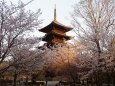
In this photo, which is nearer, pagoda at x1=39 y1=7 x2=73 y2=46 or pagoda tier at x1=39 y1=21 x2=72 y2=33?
pagoda at x1=39 y1=7 x2=73 y2=46

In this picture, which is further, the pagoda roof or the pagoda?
the pagoda roof

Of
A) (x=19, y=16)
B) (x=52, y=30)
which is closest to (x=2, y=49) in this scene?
(x=19, y=16)

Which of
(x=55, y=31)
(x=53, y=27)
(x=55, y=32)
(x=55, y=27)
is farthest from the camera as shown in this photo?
(x=55, y=27)

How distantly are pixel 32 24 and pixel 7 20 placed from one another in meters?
1.08

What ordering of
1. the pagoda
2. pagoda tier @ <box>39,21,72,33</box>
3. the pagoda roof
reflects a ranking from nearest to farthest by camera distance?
the pagoda, the pagoda roof, pagoda tier @ <box>39,21,72,33</box>

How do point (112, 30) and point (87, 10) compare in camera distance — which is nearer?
point (112, 30)

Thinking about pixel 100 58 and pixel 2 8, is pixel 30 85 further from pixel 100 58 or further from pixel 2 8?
pixel 2 8

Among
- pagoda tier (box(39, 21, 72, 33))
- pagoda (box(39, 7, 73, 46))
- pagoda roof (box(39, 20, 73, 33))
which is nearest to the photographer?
pagoda (box(39, 7, 73, 46))

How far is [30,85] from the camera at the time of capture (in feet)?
111

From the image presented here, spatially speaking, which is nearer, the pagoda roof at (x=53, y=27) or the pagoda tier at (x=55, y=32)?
the pagoda tier at (x=55, y=32)

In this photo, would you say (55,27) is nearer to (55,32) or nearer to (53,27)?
(53,27)

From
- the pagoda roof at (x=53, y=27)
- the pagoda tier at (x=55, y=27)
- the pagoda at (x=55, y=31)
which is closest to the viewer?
the pagoda at (x=55, y=31)

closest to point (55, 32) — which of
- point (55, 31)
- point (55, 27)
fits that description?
point (55, 31)

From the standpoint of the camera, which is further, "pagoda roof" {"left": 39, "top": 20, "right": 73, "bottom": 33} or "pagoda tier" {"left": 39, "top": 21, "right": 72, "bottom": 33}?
"pagoda tier" {"left": 39, "top": 21, "right": 72, "bottom": 33}
